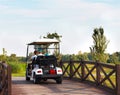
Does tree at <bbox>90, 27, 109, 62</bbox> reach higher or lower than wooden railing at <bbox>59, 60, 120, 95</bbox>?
higher

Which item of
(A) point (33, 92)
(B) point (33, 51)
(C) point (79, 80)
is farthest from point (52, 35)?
(A) point (33, 92)

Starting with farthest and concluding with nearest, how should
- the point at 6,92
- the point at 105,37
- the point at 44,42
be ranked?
the point at 105,37 < the point at 44,42 < the point at 6,92

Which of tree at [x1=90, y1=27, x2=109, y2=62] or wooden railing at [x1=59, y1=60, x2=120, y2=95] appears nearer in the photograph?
wooden railing at [x1=59, y1=60, x2=120, y2=95]

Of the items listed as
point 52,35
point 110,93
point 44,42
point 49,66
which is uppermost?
point 52,35

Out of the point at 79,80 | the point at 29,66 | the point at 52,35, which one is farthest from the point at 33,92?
the point at 52,35

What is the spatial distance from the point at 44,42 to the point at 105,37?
33.5 metres

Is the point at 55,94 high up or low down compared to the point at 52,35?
down

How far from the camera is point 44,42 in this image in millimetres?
21703

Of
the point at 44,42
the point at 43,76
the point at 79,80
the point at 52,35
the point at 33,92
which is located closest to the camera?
the point at 33,92

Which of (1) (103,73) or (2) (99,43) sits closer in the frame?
(1) (103,73)

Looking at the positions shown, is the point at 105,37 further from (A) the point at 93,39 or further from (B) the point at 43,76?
(B) the point at 43,76

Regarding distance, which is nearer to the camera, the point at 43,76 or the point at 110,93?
the point at 110,93

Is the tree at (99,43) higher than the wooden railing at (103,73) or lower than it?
higher

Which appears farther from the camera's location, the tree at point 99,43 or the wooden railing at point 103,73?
the tree at point 99,43
